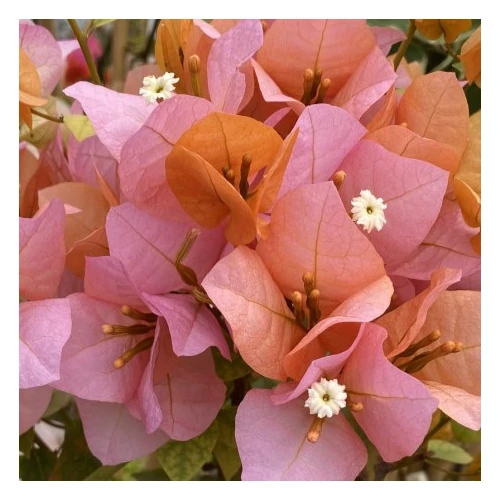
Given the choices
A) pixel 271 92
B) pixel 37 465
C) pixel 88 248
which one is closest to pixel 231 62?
pixel 271 92

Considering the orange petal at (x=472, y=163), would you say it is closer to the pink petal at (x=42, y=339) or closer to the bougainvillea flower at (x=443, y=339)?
the bougainvillea flower at (x=443, y=339)

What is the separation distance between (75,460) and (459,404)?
0.30 meters

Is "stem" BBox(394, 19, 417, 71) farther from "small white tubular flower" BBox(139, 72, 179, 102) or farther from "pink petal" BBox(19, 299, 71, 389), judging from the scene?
"pink petal" BBox(19, 299, 71, 389)

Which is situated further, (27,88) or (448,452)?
(448,452)

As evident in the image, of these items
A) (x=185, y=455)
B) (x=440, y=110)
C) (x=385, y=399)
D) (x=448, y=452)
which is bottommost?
(x=448, y=452)

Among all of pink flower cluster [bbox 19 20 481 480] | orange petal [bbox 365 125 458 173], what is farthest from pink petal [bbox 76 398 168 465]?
orange petal [bbox 365 125 458 173]

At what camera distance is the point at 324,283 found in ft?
1.20

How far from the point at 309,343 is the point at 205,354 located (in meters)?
0.08

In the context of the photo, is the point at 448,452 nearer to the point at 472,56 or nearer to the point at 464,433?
the point at 464,433

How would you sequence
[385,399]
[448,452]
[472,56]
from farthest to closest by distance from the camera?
[448,452]
[472,56]
[385,399]

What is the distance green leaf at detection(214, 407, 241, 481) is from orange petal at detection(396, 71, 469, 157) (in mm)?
207

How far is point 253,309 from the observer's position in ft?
1.14
